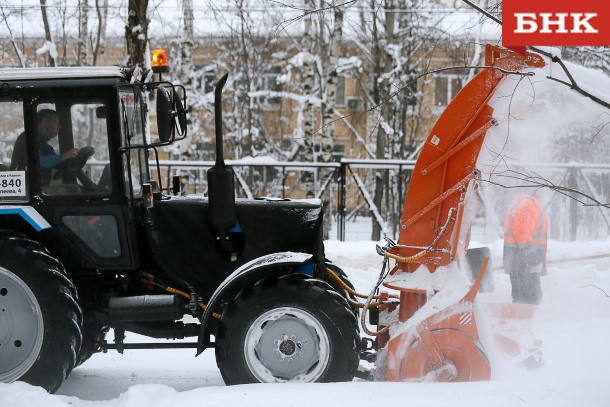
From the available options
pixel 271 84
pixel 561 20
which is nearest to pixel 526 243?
pixel 561 20

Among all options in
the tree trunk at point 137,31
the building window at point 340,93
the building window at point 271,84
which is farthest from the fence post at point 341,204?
the building window at point 340,93

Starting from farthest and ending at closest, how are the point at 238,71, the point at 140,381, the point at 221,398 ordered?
the point at 238,71
the point at 140,381
the point at 221,398

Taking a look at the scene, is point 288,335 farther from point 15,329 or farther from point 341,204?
point 341,204

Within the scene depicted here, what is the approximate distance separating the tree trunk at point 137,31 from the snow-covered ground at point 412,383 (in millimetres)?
4464

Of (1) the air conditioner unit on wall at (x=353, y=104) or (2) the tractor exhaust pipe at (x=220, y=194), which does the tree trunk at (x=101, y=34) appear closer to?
(1) the air conditioner unit on wall at (x=353, y=104)

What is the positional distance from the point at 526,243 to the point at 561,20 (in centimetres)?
203

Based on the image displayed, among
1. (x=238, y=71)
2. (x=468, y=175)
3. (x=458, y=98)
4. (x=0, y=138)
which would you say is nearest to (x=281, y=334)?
(x=468, y=175)

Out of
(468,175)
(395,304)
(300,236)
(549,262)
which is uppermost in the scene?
(468,175)

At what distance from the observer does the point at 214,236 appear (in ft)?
20.0

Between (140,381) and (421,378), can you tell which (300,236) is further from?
(140,381)

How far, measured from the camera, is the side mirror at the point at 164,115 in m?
5.55

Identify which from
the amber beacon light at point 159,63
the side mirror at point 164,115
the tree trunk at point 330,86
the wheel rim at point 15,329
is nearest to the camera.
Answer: the side mirror at point 164,115

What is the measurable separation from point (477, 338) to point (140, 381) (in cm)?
272

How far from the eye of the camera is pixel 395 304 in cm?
612
